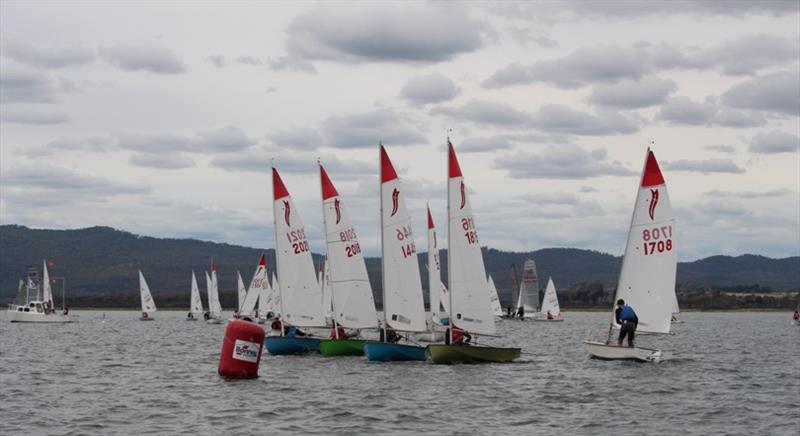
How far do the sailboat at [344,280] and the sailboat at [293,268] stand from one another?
3.40m

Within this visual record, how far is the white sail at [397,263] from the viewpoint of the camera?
4478 centimetres

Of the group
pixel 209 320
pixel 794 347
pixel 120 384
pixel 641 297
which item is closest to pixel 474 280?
pixel 641 297

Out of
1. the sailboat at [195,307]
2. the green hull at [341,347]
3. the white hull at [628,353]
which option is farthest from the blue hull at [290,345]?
the sailboat at [195,307]

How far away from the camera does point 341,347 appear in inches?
1879

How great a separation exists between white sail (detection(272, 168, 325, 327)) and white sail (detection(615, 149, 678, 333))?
14358 mm

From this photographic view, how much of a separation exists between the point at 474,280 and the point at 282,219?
38.4 feet

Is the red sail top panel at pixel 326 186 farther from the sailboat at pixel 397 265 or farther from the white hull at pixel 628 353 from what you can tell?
the white hull at pixel 628 353

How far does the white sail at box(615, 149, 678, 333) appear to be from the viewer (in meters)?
43.3

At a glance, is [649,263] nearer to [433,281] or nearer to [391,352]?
[391,352]

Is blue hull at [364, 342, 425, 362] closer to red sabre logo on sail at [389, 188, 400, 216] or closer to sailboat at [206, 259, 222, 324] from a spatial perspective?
red sabre logo on sail at [389, 188, 400, 216]

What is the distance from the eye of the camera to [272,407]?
3203cm

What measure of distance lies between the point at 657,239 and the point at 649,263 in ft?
3.11

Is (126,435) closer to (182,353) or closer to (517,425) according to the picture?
(517,425)

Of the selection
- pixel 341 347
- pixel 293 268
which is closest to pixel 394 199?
pixel 341 347
